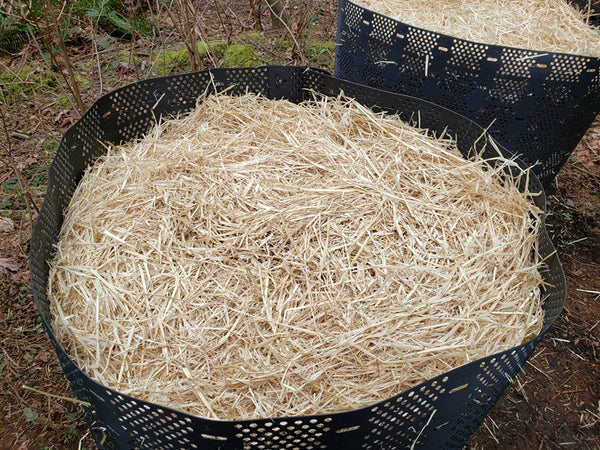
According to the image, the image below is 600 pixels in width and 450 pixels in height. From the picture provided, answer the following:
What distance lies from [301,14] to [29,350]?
3977mm

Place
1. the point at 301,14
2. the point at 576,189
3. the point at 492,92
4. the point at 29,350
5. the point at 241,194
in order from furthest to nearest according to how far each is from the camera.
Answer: the point at 301,14 → the point at 576,189 → the point at 492,92 → the point at 29,350 → the point at 241,194

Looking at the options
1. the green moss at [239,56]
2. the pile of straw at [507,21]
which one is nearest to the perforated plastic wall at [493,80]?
the pile of straw at [507,21]

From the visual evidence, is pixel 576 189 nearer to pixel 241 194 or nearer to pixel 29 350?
pixel 241 194

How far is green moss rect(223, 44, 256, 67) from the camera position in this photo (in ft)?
15.8

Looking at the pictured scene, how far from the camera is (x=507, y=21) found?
3424mm

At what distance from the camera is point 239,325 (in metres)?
1.70

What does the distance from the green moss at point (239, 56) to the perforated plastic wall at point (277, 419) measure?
8.15ft

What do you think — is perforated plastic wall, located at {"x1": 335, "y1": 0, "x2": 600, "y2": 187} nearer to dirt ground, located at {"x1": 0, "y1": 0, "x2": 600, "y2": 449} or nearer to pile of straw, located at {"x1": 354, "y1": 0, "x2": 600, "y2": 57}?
pile of straw, located at {"x1": 354, "y1": 0, "x2": 600, "y2": 57}

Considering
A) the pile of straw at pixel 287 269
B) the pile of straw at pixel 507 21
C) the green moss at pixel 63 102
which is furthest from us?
the green moss at pixel 63 102

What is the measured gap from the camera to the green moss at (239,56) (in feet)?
15.8

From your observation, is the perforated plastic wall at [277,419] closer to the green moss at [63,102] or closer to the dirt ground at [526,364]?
the dirt ground at [526,364]

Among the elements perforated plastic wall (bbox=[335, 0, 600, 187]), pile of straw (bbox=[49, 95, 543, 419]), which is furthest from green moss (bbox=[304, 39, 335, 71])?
pile of straw (bbox=[49, 95, 543, 419])

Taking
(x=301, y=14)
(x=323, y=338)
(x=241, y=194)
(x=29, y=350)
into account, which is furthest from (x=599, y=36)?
(x=29, y=350)

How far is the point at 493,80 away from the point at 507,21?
103cm
